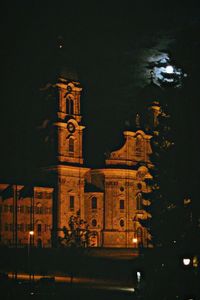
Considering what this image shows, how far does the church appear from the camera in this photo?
3059 inches

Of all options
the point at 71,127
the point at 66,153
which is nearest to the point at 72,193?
the point at 66,153

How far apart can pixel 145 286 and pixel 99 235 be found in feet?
187

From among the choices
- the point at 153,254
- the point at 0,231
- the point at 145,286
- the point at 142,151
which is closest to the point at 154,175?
the point at 153,254

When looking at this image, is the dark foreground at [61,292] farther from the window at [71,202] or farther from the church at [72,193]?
the window at [71,202]

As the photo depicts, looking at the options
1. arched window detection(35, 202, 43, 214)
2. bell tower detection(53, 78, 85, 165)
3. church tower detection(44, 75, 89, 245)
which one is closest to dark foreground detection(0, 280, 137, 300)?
arched window detection(35, 202, 43, 214)

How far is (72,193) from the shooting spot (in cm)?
8406

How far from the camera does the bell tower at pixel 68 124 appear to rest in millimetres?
83625

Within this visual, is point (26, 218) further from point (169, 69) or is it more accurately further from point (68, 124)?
point (169, 69)

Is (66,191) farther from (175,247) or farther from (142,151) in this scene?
(175,247)

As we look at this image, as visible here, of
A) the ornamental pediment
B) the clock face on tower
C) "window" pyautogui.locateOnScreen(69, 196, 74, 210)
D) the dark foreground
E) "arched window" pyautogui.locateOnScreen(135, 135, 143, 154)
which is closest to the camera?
the dark foreground

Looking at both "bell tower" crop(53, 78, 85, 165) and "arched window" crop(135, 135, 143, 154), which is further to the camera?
"arched window" crop(135, 135, 143, 154)

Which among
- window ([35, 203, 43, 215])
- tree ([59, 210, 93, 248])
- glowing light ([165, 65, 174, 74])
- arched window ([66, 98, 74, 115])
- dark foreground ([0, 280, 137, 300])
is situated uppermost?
arched window ([66, 98, 74, 115])

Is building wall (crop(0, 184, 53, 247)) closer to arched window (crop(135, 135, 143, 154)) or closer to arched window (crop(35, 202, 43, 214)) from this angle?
arched window (crop(35, 202, 43, 214))

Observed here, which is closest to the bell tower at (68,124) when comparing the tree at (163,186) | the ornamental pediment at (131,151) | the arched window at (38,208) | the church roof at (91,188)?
the church roof at (91,188)
